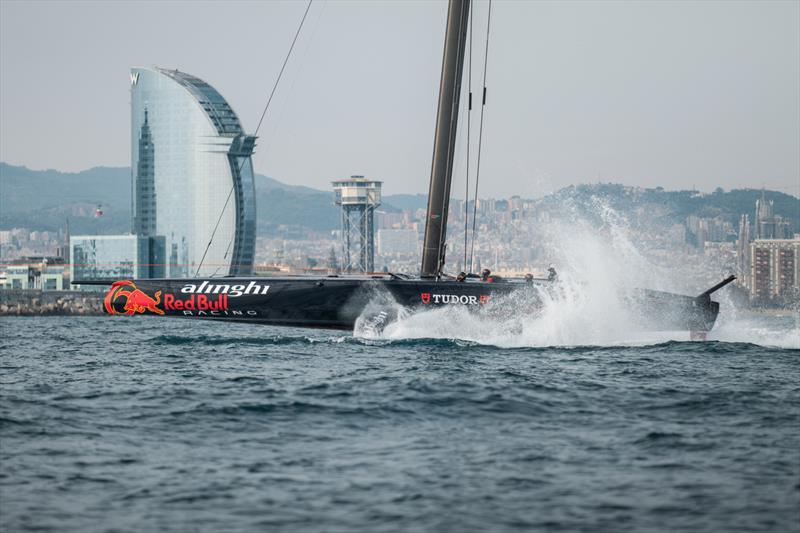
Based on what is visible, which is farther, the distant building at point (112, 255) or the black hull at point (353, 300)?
the distant building at point (112, 255)

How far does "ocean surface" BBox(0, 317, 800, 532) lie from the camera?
7.22 metres

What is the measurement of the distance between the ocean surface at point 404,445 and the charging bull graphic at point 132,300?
3629 millimetres

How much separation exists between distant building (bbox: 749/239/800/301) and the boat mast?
264 feet

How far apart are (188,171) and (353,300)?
4517 inches

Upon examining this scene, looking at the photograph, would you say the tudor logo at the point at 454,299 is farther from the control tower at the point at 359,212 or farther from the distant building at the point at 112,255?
the control tower at the point at 359,212

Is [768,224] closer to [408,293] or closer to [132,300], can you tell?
[408,293]

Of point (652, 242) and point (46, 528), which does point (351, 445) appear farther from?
point (652, 242)

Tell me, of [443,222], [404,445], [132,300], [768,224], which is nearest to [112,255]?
[768,224]

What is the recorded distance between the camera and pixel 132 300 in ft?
66.4

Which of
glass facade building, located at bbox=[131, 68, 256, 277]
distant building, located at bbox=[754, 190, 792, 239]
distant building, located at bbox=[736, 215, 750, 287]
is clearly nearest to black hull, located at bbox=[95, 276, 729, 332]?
distant building, located at bbox=[736, 215, 750, 287]

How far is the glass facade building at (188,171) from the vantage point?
12094cm

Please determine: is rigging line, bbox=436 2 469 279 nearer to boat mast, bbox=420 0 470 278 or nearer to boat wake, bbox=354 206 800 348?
boat mast, bbox=420 0 470 278

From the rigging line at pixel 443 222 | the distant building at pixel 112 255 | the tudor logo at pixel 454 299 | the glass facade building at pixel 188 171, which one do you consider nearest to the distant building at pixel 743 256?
the glass facade building at pixel 188 171

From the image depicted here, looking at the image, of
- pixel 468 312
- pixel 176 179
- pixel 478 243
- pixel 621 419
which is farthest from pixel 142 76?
pixel 621 419
